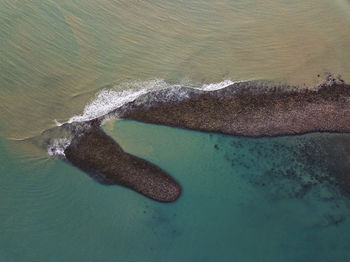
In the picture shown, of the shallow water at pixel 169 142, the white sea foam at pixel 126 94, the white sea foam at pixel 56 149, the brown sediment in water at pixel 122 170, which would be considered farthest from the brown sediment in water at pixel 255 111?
the white sea foam at pixel 56 149

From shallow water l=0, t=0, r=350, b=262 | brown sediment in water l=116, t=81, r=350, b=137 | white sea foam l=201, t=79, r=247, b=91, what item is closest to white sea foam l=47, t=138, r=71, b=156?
shallow water l=0, t=0, r=350, b=262

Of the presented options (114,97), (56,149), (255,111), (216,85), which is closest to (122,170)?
(56,149)

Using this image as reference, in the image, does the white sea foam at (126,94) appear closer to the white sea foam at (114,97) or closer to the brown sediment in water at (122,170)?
the white sea foam at (114,97)

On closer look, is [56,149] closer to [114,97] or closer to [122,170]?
[122,170]

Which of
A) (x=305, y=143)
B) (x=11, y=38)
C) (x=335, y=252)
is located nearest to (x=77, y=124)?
(x=11, y=38)

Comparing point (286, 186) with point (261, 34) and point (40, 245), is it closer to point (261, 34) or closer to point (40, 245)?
point (261, 34)

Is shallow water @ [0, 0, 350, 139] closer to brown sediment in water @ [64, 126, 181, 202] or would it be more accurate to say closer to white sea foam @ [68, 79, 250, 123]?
white sea foam @ [68, 79, 250, 123]
